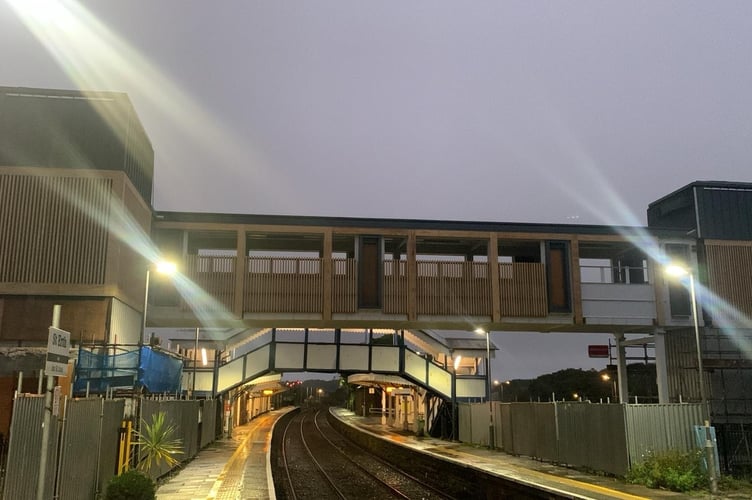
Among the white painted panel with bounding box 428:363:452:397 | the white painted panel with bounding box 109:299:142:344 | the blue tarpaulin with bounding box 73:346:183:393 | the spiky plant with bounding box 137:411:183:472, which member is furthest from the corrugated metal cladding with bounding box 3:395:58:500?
the white painted panel with bounding box 428:363:452:397

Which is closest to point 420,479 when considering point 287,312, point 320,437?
point 287,312

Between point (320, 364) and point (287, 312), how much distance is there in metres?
9.28

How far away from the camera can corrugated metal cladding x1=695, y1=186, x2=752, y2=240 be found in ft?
115

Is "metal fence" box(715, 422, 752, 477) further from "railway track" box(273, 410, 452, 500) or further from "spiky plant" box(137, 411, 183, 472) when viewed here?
"spiky plant" box(137, 411, 183, 472)

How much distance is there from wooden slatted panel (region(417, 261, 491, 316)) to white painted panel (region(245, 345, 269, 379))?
12479mm

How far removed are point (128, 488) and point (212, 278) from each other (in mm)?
18655

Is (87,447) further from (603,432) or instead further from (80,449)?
(603,432)

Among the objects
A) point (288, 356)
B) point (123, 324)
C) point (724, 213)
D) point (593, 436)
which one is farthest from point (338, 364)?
point (724, 213)

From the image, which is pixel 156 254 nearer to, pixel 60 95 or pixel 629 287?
pixel 60 95

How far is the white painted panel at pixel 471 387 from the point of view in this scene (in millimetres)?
41906

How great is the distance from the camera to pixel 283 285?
3234cm

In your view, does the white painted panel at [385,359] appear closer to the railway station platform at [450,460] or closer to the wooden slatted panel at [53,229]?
the railway station platform at [450,460]

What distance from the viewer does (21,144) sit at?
1068 inches

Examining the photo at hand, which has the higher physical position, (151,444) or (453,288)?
(453,288)
